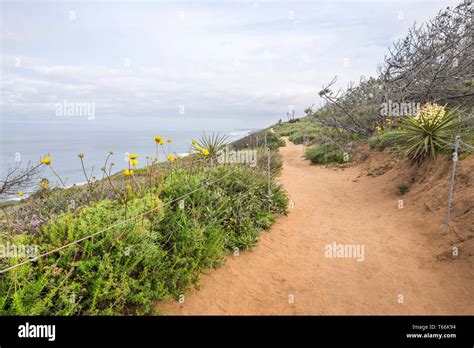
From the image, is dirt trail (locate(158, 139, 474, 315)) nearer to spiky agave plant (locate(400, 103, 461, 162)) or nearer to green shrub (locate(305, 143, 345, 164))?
spiky agave plant (locate(400, 103, 461, 162))

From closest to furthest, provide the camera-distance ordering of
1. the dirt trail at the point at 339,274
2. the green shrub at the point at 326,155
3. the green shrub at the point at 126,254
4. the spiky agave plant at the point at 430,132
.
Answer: the green shrub at the point at 126,254 → the dirt trail at the point at 339,274 → the spiky agave plant at the point at 430,132 → the green shrub at the point at 326,155

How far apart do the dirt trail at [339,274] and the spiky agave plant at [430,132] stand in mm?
1865

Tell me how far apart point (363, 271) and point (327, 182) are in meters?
5.91

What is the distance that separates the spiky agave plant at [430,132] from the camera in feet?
22.2

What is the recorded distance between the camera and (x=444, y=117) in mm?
7023

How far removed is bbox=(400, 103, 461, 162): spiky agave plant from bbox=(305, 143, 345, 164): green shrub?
17.7ft

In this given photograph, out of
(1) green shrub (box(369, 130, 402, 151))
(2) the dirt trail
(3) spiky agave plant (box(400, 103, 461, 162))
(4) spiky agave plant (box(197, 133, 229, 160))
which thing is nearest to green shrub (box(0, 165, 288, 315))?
(2) the dirt trail

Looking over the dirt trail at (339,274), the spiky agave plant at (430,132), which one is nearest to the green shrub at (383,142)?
the spiky agave plant at (430,132)

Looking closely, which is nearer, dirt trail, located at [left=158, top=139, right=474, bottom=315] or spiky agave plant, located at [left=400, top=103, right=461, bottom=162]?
dirt trail, located at [left=158, top=139, right=474, bottom=315]

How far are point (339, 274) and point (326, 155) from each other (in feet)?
32.7

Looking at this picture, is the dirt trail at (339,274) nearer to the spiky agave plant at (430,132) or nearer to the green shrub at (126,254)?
the green shrub at (126,254)

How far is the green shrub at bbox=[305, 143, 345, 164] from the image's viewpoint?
13.1 m

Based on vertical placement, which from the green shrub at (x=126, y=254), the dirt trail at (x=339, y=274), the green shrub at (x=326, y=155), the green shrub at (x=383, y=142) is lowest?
the dirt trail at (x=339, y=274)
